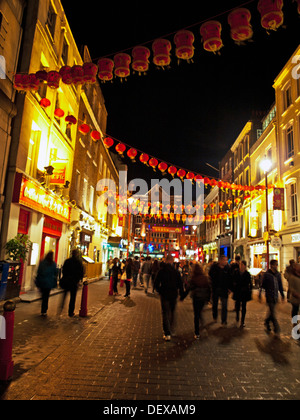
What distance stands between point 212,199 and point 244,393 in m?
44.7

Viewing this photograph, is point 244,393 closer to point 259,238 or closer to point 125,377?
point 125,377

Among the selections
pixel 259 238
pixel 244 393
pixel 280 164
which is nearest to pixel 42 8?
pixel 244 393

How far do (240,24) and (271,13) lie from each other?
24.6 inches

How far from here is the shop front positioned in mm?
10938

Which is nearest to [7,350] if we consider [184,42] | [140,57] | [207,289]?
[207,289]

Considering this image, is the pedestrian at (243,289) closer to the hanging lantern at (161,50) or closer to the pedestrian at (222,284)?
the pedestrian at (222,284)

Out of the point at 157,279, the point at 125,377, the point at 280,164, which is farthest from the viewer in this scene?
the point at 280,164

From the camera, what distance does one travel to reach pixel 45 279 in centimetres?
838

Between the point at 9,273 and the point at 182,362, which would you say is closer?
the point at 182,362

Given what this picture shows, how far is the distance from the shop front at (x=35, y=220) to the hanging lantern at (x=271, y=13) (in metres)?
9.14

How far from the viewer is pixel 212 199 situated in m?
47.6

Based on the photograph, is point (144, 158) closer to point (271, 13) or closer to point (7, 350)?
point (271, 13)

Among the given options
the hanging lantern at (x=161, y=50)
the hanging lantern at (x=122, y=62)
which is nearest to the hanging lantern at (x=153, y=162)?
the hanging lantern at (x=122, y=62)

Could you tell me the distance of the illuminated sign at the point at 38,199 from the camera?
10898 mm
